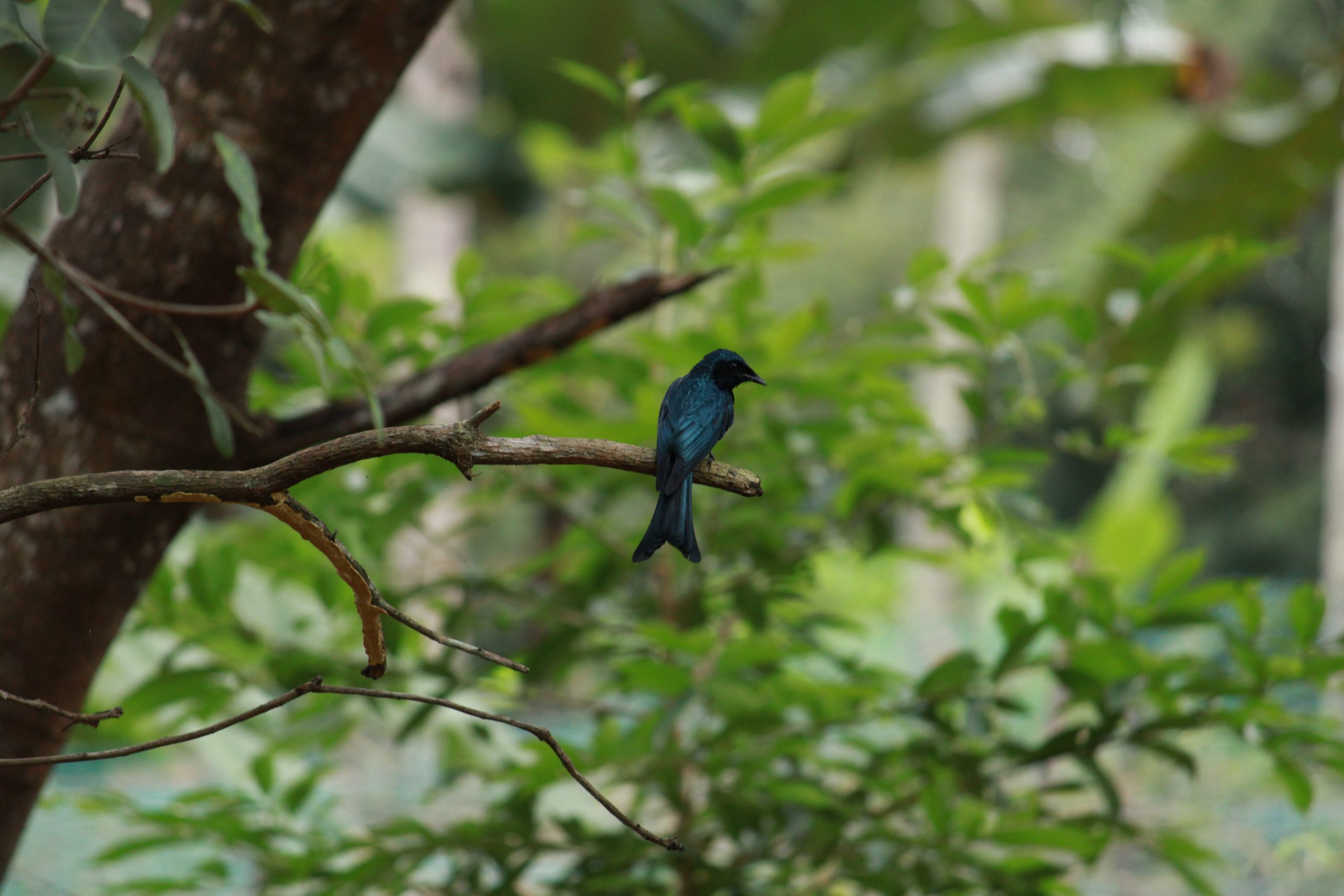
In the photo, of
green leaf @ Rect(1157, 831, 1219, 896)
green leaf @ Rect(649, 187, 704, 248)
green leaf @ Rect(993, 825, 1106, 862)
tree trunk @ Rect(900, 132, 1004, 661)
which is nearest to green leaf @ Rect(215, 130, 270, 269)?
green leaf @ Rect(649, 187, 704, 248)

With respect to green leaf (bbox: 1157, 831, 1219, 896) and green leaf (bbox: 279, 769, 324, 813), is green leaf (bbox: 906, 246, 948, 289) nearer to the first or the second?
green leaf (bbox: 1157, 831, 1219, 896)

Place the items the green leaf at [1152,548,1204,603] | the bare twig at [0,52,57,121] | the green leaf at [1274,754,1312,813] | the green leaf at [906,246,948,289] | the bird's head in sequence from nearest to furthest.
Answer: the bare twig at [0,52,57,121]
the bird's head
the green leaf at [1274,754,1312,813]
the green leaf at [1152,548,1204,603]
the green leaf at [906,246,948,289]

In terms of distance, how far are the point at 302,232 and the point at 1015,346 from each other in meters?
1.04

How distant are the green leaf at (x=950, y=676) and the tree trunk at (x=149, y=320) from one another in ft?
3.46

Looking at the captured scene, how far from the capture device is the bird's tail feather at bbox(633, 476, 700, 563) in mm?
726

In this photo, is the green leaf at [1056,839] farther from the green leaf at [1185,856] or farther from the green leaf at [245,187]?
the green leaf at [245,187]

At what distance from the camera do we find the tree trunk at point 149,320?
1344 mm

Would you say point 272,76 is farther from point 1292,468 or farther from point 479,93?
point 1292,468

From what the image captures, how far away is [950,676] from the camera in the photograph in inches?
66.5

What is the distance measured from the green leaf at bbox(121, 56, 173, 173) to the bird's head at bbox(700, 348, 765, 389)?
1.41 feet

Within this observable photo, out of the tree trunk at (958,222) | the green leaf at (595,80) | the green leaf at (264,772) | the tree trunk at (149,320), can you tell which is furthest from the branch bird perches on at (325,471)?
the tree trunk at (958,222)

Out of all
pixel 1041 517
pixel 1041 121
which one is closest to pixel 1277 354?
pixel 1041 121

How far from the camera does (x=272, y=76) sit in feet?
4.62

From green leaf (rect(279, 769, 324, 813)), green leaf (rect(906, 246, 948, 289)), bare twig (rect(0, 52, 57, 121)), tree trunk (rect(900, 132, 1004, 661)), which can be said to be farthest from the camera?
tree trunk (rect(900, 132, 1004, 661))
